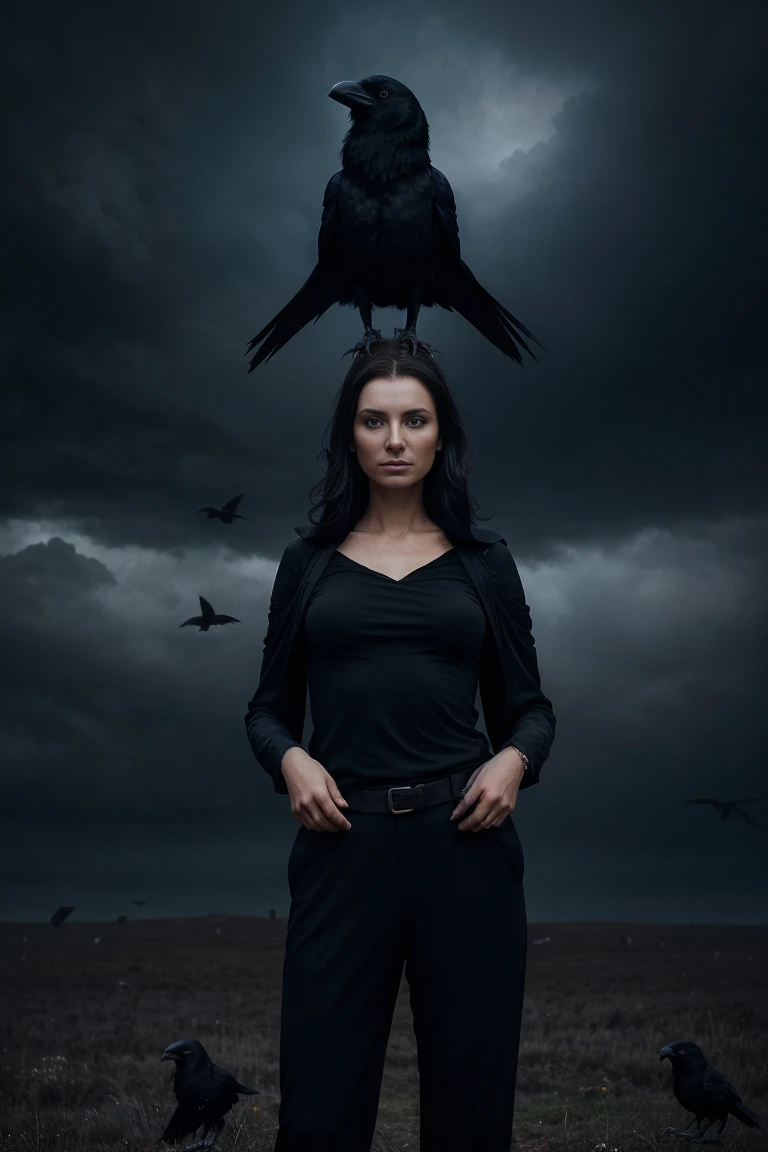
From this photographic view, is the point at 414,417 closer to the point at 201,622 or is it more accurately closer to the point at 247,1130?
the point at 247,1130

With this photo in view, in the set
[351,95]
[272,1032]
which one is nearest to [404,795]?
[351,95]

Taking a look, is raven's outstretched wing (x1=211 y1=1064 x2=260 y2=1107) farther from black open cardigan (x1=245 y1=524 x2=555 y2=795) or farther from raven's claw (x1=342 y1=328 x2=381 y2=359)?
raven's claw (x1=342 y1=328 x2=381 y2=359)

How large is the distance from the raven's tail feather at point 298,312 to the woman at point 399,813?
1229 millimetres

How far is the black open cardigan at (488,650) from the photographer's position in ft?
8.92

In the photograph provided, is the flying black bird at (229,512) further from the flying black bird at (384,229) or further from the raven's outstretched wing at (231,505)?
the flying black bird at (384,229)

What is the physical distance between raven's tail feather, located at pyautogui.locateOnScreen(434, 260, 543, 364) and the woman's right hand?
2.10 meters

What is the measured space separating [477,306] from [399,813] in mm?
2345

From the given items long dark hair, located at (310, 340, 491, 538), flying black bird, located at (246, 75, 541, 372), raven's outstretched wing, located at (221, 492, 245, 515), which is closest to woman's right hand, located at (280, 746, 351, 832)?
long dark hair, located at (310, 340, 491, 538)

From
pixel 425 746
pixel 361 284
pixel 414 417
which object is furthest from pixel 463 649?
pixel 361 284

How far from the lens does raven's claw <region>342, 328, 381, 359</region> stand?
10.2 feet

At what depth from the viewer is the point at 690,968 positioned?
13672 millimetres

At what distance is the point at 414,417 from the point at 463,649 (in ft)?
2.15

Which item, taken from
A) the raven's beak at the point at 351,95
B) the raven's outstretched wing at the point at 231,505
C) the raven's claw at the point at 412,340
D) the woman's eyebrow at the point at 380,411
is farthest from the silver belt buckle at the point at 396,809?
the raven's outstretched wing at the point at 231,505

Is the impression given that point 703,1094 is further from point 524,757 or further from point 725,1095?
point 524,757
